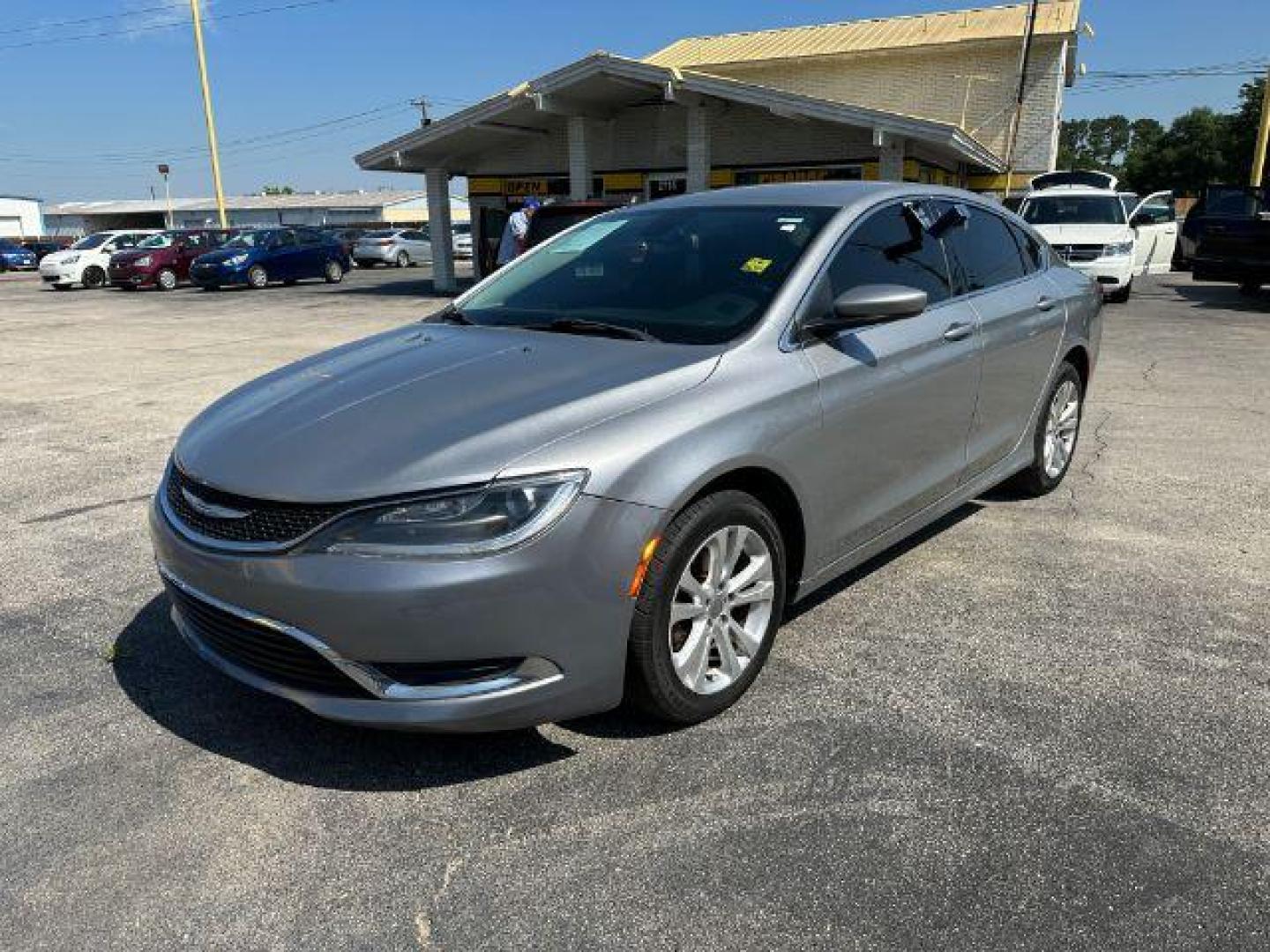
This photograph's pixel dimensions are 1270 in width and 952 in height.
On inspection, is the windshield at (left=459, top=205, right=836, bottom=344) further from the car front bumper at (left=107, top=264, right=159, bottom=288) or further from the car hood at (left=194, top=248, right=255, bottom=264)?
the car front bumper at (left=107, top=264, right=159, bottom=288)

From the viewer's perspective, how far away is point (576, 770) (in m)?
2.85

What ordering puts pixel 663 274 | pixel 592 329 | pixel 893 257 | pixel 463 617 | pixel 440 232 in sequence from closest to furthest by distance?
1. pixel 463 617
2. pixel 592 329
3. pixel 663 274
4. pixel 893 257
5. pixel 440 232

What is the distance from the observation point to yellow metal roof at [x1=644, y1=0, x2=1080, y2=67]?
2777cm

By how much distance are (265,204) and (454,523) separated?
103 metres

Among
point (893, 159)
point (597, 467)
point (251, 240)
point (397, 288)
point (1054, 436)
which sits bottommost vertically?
point (397, 288)

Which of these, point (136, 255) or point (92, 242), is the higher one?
point (92, 242)

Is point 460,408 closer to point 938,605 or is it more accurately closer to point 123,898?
point 123,898

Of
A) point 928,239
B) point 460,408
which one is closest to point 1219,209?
point 928,239

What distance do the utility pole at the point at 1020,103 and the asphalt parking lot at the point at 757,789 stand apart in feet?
74.5

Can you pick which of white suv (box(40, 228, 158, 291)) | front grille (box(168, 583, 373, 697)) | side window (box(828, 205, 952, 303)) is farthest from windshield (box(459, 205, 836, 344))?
white suv (box(40, 228, 158, 291))

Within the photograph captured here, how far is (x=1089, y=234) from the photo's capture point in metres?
15.0

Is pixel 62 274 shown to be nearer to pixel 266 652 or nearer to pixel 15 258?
pixel 15 258

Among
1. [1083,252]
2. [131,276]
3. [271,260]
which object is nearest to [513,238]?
[1083,252]

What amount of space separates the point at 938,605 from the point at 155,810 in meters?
2.89
